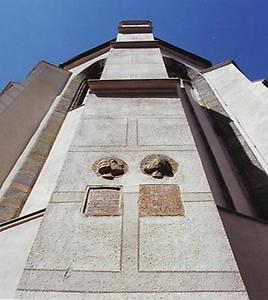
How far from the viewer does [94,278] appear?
6.69 ft

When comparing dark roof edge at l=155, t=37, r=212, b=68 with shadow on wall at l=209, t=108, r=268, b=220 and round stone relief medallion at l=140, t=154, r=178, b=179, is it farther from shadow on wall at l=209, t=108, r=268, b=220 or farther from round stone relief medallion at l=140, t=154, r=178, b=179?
round stone relief medallion at l=140, t=154, r=178, b=179

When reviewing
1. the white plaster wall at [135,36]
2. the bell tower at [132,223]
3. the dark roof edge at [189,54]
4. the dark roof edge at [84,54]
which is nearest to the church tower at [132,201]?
the bell tower at [132,223]

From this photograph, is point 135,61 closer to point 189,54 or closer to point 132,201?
point 132,201

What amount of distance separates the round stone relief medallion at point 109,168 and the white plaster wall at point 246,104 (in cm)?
281

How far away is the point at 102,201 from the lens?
266 centimetres

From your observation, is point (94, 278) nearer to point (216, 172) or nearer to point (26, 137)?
point (216, 172)

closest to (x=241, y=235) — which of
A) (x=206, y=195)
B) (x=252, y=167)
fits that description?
(x=206, y=195)

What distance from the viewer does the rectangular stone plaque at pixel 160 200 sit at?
2.53 meters

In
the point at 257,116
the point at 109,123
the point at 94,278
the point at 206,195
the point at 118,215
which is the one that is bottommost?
the point at 94,278

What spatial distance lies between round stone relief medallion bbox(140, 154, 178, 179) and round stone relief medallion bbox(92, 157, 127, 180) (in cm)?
20

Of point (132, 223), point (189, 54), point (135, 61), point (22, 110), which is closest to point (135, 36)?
point (189, 54)

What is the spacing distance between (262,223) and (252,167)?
1.85 meters

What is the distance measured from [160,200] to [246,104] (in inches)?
181

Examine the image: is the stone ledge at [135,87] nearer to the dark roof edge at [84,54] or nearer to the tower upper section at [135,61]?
the tower upper section at [135,61]
